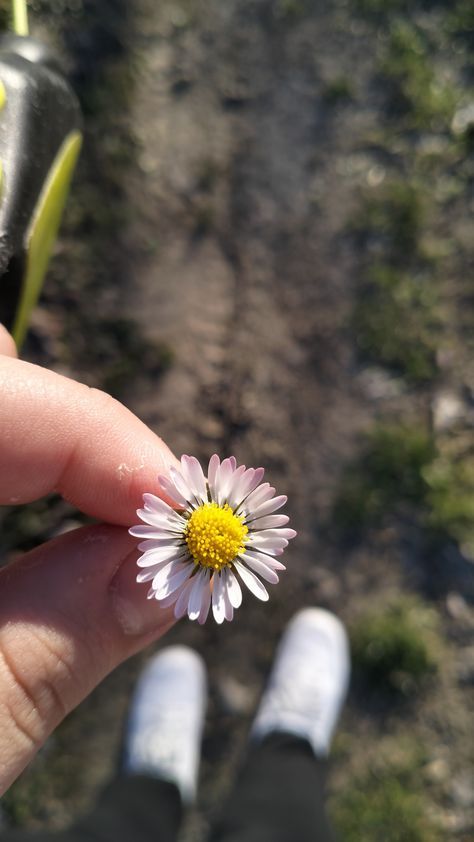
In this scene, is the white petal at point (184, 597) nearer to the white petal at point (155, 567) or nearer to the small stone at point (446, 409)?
the white petal at point (155, 567)

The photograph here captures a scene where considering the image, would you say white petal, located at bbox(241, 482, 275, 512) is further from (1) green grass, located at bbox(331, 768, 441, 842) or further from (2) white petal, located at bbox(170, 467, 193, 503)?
(1) green grass, located at bbox(331, 768, 441, 842)

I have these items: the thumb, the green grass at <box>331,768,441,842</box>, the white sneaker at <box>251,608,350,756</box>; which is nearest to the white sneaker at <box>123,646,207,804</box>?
the white sneaker at <box>251,608,350,756</box>

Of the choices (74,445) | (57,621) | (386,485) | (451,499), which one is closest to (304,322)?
(386,485)

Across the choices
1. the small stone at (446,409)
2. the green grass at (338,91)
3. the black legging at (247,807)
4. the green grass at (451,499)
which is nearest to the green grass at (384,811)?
the black legging at (247,807)

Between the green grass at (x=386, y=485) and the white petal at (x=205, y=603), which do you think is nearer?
the white petal at (x=205, y=603)

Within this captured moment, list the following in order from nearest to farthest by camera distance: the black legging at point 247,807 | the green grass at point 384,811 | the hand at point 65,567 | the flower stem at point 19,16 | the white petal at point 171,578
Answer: the white petal at point 171,578
the hand at point 65,567
the flower stem at point 19,16
the black legging at point 247,807
the green grass at point 384,811

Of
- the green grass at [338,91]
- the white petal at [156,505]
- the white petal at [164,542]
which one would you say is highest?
the green grass at [338,91]

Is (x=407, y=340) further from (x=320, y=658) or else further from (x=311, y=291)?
(x=320, y=658)

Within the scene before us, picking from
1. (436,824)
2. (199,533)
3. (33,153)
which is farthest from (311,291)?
(436,824)
